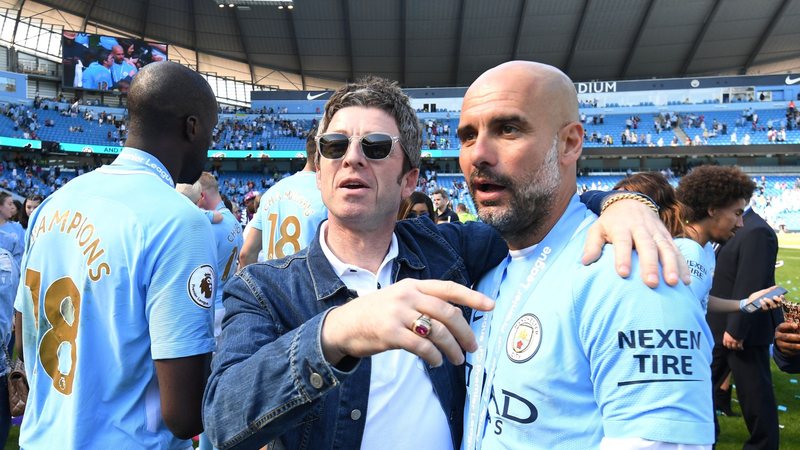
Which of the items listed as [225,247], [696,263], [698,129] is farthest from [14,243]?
[698,129]

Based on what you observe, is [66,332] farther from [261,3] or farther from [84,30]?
[84,30]

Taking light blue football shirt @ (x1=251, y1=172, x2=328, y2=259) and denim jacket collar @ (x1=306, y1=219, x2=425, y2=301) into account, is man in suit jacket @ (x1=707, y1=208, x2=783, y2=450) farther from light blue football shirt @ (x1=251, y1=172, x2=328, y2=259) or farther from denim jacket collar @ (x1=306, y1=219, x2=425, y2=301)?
denim jacket collar @ (x1=306, y1=219, x2=425, y2=301)

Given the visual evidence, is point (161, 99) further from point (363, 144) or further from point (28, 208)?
point (28, 208)

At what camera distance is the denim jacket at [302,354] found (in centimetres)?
121

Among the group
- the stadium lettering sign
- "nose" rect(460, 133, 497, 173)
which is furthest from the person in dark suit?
the stadium lettering sign

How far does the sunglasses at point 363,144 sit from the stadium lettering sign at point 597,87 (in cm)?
5059

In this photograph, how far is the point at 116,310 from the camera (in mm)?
1913

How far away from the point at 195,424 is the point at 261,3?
131ft

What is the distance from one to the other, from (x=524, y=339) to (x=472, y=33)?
47565 millimetres

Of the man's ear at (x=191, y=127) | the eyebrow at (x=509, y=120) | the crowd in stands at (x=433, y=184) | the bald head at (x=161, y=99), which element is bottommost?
the eyebrow at (x=509, y=120)

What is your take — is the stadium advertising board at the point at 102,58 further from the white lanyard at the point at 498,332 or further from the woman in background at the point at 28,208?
the white lanyard at the point at 498,332

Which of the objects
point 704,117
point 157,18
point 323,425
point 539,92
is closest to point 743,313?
point 539,92

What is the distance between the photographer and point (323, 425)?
5.35 ft

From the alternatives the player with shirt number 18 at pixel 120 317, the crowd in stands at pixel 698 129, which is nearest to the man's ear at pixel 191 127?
the player with shirt number 18 at pixel 120 317
